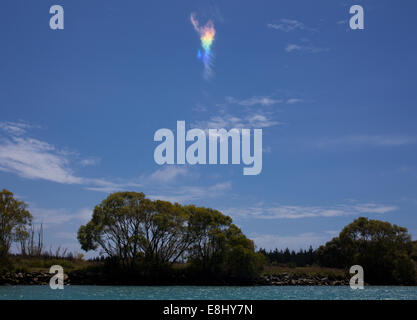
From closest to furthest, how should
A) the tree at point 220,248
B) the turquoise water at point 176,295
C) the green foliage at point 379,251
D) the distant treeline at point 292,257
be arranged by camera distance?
the turquoise water at point 176,295
the tree at point 220,248
the green foliage at point 379,251
the distant treeline at point 292,257

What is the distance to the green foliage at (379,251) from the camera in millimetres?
76500

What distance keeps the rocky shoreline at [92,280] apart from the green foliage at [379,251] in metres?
5.50

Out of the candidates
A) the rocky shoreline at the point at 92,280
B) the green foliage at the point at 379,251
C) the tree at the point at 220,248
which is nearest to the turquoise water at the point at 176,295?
the rocky shoreline at the point at 92,280

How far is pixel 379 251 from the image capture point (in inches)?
3081

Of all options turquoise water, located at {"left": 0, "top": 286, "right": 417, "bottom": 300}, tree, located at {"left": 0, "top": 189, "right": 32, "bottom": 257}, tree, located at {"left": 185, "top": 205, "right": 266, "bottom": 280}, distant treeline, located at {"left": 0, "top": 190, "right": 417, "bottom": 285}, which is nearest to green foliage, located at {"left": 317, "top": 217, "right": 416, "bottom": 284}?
distant treeline, located at {"left": 0, "top": 190, "right": 417, "bottom": 285}

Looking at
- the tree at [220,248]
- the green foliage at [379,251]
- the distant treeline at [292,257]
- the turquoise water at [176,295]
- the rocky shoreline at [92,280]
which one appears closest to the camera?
the turquoise water at [176,295]

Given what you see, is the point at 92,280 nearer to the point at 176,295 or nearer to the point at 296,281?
the point at 176,295

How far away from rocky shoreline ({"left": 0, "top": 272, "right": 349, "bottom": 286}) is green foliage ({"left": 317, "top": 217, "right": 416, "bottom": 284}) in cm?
550

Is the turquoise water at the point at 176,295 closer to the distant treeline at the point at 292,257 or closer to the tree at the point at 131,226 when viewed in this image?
the tree at the point at 131,226

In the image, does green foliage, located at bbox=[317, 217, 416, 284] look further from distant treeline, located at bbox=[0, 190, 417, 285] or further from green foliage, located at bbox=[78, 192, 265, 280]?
green foliage, located at bbox=[78, 192, 265, 280]

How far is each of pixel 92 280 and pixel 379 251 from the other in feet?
169

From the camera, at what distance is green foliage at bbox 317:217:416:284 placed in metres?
76.5

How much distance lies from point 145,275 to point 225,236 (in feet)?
47.3
